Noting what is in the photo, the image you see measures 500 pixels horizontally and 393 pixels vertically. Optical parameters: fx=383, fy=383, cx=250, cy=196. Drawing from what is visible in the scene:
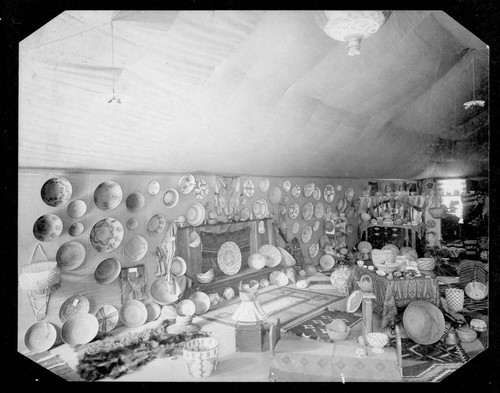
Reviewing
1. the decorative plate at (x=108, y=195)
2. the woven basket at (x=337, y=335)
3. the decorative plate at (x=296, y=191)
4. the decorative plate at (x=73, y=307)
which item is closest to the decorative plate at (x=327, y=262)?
the decorative plate at (x=296, y=191)

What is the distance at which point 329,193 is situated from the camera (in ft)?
28.9

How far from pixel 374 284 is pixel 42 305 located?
418 cm

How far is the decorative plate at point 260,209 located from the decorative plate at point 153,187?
2213mm

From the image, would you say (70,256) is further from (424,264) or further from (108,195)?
(424,264)

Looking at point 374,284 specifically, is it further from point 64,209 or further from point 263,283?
point 64,209

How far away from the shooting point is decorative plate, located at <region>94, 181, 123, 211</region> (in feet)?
15.6

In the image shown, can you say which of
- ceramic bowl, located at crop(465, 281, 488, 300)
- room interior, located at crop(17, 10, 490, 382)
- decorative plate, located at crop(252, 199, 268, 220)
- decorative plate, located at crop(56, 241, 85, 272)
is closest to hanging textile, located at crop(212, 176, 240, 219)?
room interior, located at crop(17, 10, 490, 382)

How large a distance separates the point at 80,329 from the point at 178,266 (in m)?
1.59

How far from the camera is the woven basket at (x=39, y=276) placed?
3977 mm

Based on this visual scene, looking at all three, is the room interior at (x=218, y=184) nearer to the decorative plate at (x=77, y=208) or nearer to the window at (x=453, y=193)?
the decorative plate at (x=77, y=208)

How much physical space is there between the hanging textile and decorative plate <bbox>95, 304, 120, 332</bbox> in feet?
7.55

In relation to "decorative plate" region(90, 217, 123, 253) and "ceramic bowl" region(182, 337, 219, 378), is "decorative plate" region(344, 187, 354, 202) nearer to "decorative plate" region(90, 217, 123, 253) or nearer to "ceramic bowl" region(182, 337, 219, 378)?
"decorative plate" region(90, 217, 123, 253)

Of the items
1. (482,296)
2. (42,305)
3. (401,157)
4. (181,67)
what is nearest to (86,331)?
(42,305)

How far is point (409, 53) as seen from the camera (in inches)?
182
